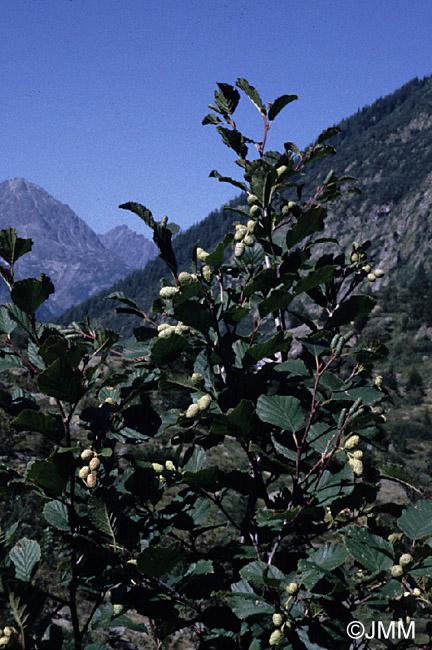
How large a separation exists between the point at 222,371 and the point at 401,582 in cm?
88

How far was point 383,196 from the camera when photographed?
111 metres

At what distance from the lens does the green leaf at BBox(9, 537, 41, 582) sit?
1338mm

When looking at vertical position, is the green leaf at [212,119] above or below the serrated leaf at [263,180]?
above

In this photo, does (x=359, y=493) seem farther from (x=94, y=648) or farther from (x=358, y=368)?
(x=94, y=648)

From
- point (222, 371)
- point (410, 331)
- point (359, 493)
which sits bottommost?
point (410, 331)

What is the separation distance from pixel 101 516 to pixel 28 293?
2.27ft

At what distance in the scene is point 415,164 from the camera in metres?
111

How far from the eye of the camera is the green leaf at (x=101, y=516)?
1237 mm

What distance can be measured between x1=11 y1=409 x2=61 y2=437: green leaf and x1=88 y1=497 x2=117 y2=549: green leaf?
23 centimetres

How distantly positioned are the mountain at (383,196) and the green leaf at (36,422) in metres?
82.3

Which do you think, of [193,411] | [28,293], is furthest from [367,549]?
[28,293]

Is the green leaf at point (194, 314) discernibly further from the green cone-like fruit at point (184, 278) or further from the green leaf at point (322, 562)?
the green leaf at point (322, 562)

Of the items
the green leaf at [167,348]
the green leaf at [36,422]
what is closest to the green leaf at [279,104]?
the green leaf at [167,348]

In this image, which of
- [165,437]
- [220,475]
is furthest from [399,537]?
[165,437]
